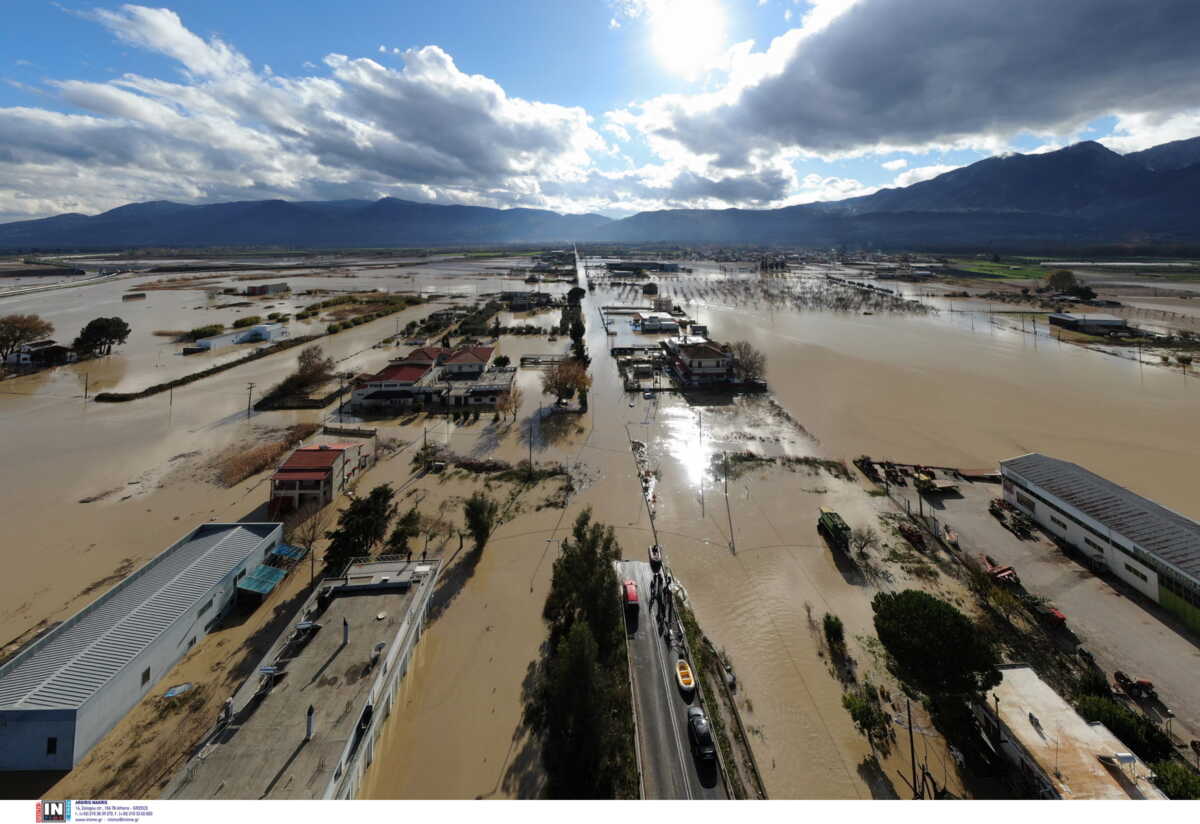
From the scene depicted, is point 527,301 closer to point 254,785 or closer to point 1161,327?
point 254,785

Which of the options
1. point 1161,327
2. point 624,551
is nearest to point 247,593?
point 624,551

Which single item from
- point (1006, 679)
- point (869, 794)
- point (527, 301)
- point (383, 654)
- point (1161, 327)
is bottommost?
point (869, 794)

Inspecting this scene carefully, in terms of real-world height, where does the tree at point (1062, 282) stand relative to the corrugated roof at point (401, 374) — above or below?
above

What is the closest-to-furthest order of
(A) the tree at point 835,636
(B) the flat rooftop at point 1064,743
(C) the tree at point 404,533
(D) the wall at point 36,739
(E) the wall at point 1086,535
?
(B) the flat rooftop at point 1064,743, (D) the wall at point 36,739, (A) the tree at point 835,636, (E) the wall at point 1086,535, (C) the tree at point 404,533

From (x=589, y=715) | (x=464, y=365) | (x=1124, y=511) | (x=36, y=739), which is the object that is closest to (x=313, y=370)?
(x=464, y=365)

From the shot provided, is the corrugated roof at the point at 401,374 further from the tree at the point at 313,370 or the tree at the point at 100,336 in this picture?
the tree at the point at 100,336

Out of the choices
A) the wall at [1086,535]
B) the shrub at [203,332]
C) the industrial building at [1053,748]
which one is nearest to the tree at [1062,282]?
the wall at [1086,535]
